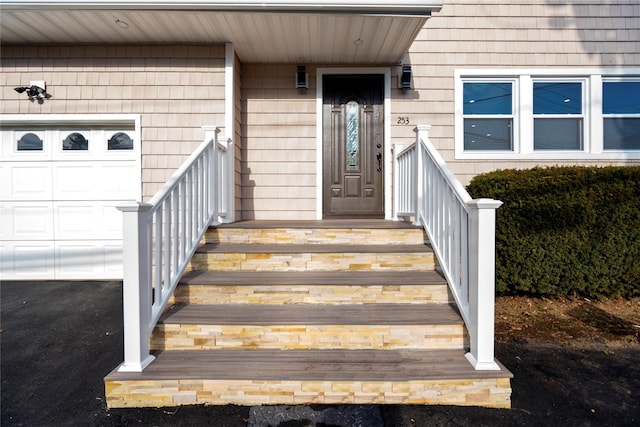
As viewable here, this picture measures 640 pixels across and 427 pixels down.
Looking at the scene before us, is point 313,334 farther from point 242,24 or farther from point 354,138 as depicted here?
point 242,24

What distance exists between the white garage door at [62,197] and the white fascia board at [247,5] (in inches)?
54.5

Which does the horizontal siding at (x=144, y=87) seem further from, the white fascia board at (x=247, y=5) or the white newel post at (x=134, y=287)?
the white newel post at (x=134, y=287)

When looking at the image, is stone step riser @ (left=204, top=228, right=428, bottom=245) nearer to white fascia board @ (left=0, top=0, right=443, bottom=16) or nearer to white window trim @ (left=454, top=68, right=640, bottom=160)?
white window trim @ (left=454, top=68, right=640, bottom=160)

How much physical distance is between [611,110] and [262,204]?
4932mm

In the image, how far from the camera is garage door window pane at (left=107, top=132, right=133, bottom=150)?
418 cm

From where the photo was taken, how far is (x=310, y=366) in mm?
2016

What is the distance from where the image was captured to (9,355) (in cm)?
257

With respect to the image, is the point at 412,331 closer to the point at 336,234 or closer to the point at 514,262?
the point at 336,234

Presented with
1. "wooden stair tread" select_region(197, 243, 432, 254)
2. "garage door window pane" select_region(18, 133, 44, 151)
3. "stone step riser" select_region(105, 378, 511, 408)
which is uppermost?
"garage door window pane" select_region(18, 133, 44, 151)

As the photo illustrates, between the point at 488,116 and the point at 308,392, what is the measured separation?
13.8ft

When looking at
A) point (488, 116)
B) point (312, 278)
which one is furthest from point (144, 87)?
point (488, 116)

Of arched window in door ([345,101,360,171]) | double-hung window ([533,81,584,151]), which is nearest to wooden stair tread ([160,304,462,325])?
arched window in door ([345,101,360,171])

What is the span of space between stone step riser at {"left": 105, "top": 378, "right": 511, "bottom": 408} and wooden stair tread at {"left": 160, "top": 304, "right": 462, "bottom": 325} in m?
0.41

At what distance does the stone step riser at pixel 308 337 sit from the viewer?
221 centimetres
